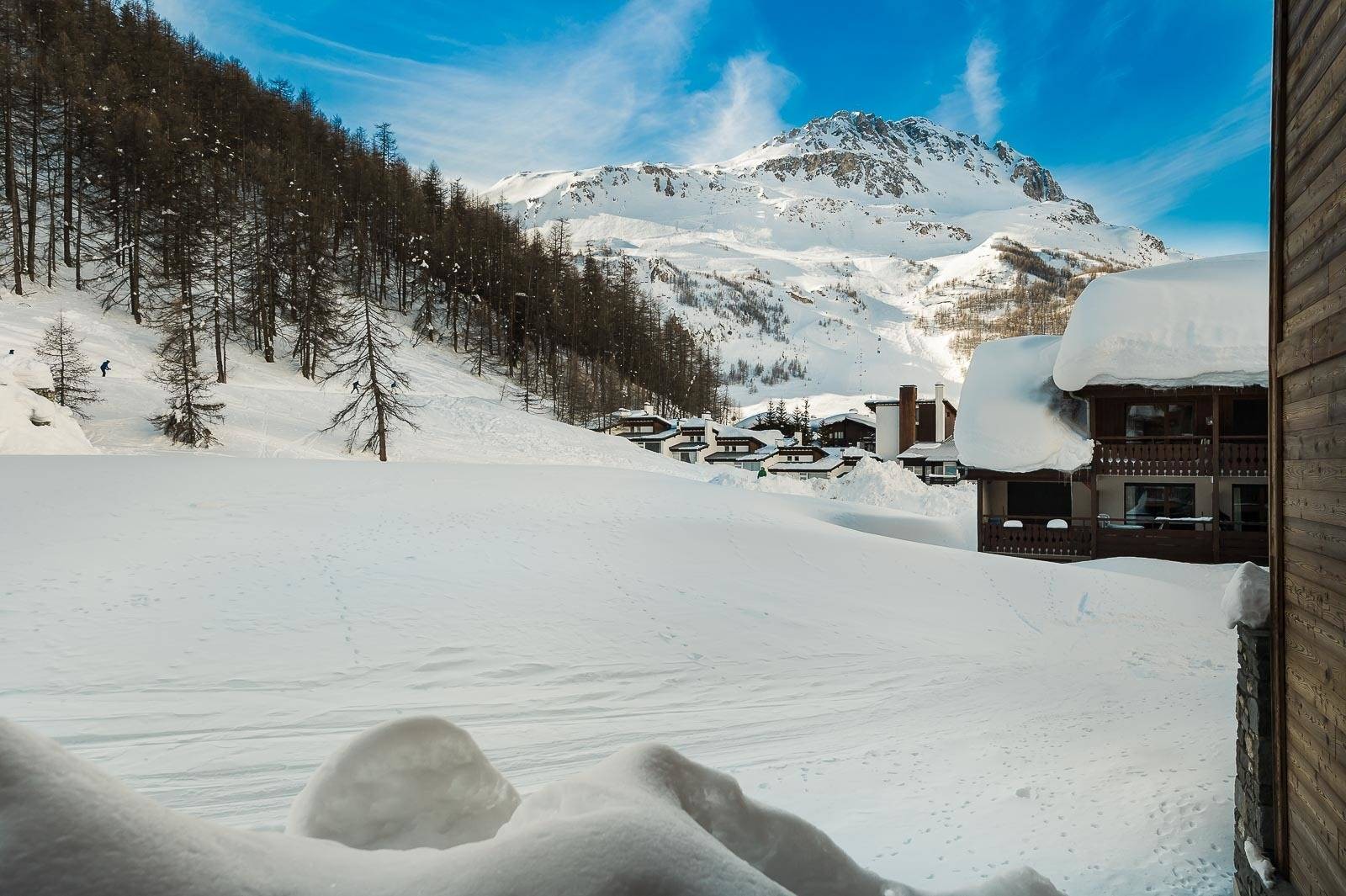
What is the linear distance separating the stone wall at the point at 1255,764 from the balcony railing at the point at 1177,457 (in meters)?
18.2

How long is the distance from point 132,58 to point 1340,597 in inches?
3256

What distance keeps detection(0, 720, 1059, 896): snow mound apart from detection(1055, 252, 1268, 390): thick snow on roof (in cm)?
2293

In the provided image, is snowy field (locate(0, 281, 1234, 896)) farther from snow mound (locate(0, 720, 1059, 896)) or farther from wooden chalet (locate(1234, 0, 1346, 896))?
wooden chalet (locate(1234, 0, 1346, 896))

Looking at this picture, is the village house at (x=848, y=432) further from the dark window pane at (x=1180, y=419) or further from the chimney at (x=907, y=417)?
the dark window pane at (x=1180, y=419)

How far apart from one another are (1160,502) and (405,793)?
2651 centimetres

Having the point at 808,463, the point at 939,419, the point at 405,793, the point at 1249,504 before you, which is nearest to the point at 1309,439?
the point at 405,793

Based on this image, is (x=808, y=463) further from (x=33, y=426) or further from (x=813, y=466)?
(x=33, y=426)

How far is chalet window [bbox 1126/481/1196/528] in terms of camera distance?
2269 centimetres

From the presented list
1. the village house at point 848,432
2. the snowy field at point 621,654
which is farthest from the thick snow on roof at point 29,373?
the village house at point 848,432

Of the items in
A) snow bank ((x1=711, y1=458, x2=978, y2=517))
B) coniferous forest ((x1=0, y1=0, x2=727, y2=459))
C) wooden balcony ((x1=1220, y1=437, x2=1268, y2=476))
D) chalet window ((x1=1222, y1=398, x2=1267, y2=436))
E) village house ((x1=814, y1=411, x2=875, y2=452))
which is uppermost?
coniferous forest ((x1=0, y1=0, x2=727, y2=459))

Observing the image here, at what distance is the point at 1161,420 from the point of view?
75.6 ft

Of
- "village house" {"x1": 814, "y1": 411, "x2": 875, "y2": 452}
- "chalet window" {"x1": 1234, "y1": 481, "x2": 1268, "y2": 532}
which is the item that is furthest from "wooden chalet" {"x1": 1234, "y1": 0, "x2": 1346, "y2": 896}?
"village house" {"x1": 814, "y1": 411, "x2": 875, "y2": 452}

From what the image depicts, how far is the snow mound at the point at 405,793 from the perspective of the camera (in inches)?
113

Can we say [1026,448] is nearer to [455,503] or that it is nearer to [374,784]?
[455,503]
